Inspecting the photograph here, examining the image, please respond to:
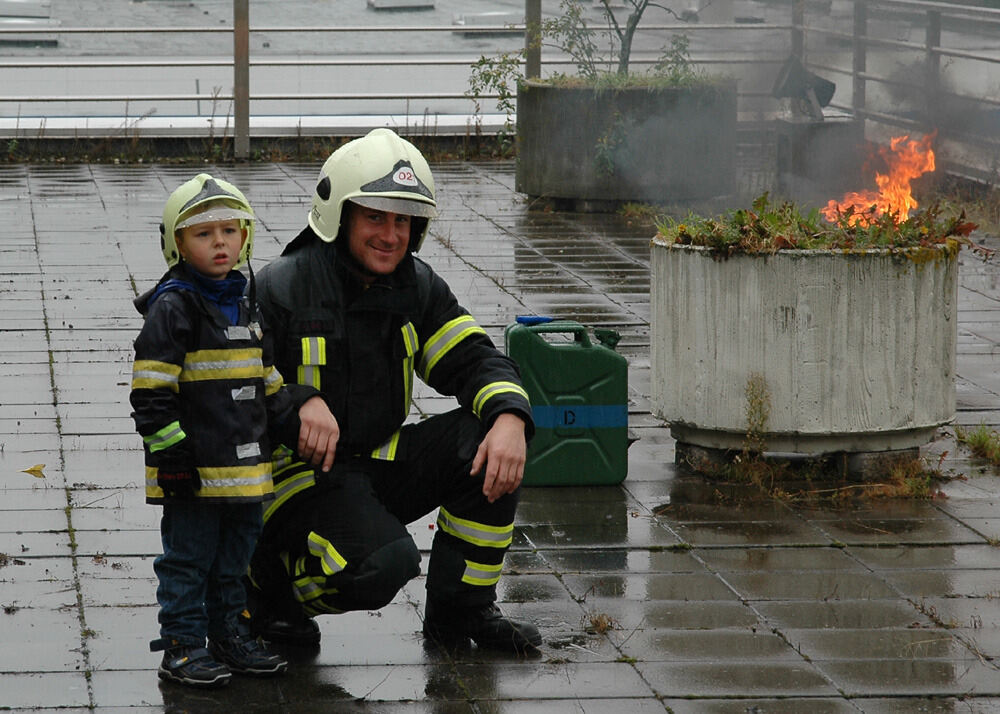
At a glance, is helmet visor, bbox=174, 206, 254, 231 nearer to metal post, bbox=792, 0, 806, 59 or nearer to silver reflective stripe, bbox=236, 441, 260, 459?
silver reflective stripe, bbox=236, 441, 260, 459

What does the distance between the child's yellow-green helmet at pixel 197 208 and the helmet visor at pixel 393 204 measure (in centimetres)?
33

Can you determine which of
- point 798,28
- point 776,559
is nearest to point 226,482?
point 776,559

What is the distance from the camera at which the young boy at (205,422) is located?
417 cm

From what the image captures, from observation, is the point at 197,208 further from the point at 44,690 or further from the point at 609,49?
the point at 609,49

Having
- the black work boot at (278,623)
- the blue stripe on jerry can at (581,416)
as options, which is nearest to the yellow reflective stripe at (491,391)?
the black work boot at (278,623)

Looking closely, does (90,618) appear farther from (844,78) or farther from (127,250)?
(844,78)

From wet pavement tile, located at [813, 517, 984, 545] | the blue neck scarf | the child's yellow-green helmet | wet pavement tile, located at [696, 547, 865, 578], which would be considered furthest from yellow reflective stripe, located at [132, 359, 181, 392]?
wet pavement tile, located at [813, 517, 984, 545]

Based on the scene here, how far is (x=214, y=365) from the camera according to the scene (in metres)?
4.26

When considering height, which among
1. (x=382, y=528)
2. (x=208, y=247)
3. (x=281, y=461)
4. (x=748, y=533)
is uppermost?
(x=208, y=247)

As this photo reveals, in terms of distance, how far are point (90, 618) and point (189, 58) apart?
23.8 meters

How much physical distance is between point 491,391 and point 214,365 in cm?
81

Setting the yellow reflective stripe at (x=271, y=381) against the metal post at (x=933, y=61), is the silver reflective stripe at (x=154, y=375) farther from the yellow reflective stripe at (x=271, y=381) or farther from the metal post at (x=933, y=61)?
the metal post at (x=933, y=61)

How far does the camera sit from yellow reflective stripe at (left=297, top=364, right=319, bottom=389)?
454cm

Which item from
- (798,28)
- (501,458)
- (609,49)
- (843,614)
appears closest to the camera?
(501,458)
